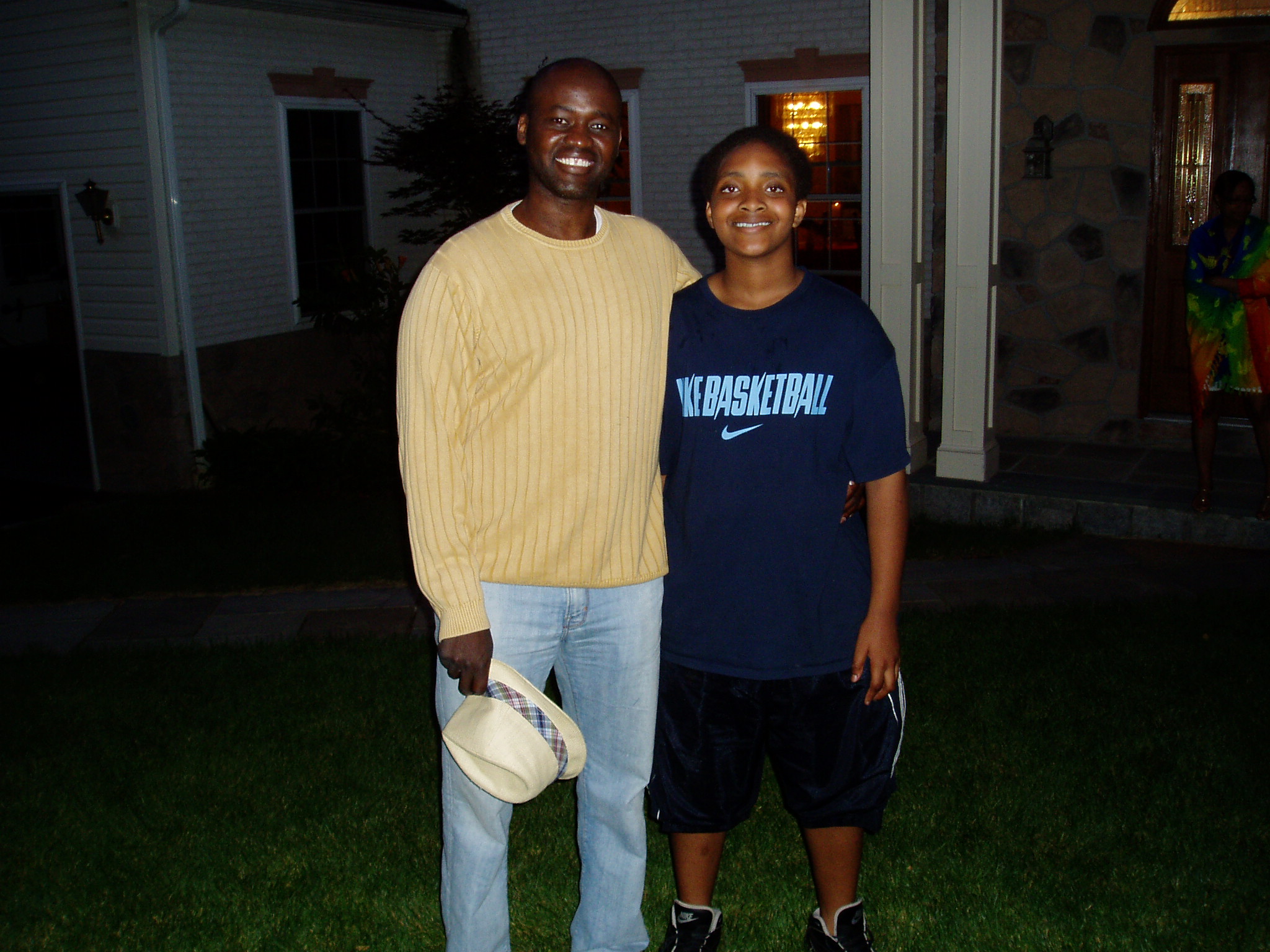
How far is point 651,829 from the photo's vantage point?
3.51m

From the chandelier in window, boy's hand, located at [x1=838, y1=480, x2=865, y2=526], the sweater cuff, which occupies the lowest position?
the sweater cuff

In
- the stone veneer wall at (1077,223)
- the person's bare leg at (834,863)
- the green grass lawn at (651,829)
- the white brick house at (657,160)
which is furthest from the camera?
the stone veneer wall at (1077,223)

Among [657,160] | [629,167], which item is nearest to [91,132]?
[629,167]

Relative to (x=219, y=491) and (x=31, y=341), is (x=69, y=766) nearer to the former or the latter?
(x=219, y=491)

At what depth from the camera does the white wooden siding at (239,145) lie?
828cm

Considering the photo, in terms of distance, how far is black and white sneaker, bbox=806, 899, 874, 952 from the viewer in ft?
8.64

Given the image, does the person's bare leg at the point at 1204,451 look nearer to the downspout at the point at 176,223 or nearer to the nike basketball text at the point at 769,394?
the nike basketball text at the point at 769,394

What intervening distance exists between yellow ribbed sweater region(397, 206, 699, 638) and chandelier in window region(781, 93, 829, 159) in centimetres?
678

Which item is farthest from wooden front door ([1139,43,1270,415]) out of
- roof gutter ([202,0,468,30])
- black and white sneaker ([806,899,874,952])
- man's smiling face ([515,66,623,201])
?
roof gutter ([202,0,468,30])

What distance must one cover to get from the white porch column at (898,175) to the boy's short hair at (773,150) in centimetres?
411

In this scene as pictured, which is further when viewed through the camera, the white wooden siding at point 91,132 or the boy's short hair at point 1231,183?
the white wooden siding at point 91,132

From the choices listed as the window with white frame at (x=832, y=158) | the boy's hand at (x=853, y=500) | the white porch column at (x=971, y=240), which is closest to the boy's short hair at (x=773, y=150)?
the boy's hand at (x=853, y=500)

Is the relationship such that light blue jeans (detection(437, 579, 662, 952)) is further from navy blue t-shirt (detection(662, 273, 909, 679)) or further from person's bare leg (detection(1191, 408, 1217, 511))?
person's bare leg (detection(1191, 408, 1217, 511))

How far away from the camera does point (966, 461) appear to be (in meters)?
6.67
